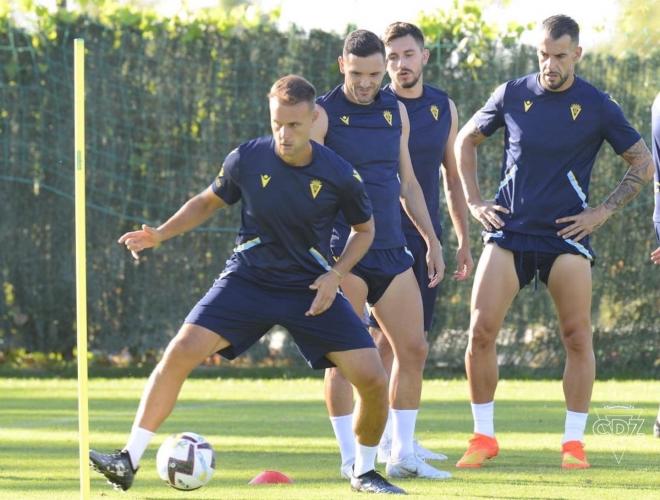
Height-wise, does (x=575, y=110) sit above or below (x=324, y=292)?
above

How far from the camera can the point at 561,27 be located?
8.48 m

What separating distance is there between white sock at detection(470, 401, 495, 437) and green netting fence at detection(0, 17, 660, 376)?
630 cm

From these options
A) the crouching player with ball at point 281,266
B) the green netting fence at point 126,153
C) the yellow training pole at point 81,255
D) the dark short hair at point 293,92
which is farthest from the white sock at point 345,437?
the green netting fence at point 126,153

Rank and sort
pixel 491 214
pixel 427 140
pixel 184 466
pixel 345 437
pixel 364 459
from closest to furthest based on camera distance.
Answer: pixel 184 466 → pixel 364 459 → pixel 345 437 → pixel 491 214 → pixel 427 140

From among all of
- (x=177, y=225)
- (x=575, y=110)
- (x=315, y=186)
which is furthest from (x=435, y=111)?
(x=177, y=225)

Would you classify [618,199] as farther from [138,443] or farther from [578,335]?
[138,443]

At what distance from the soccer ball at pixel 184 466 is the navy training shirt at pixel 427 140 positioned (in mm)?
2406

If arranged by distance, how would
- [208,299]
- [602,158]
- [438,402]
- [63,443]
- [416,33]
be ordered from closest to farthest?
1. [208,299]
2. [416,33]
3. [63,443]
4. [438,402]
5. [602,158]

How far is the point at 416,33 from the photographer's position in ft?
29.0

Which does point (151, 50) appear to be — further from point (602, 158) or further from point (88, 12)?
point (602, 158)

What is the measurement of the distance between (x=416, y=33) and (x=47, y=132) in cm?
730

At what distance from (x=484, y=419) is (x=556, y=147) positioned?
1601 mm

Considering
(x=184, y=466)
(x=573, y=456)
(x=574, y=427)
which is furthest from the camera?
(x=574, y=427)

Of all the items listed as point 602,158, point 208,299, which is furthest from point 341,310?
point 602,158
